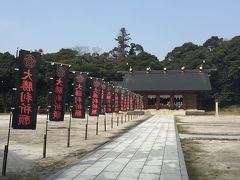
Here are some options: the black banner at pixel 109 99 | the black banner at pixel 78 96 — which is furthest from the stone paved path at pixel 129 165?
the black banner at pixel 109 99

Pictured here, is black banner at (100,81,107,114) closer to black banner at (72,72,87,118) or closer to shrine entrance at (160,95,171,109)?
black banner at (72,72,87,118)

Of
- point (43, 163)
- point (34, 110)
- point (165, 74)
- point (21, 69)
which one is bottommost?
point (43, 163)

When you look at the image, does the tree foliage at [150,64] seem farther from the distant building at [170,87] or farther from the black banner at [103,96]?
the black banner at [103,96]

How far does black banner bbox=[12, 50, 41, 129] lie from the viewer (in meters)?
9.30

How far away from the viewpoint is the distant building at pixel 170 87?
58688 millimetres

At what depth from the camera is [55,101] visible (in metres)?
12.5

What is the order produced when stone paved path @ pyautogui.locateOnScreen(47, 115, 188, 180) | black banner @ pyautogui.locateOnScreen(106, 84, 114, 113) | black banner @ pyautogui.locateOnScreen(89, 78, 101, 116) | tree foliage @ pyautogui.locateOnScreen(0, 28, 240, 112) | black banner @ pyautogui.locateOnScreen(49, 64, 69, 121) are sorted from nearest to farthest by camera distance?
stone paved path @ pyautogui.locateOnScreen(47, 115, 188, 180)
black banner @ pyautogui.locateOnScreen(49, 64, 69, 121)
black banner @ pyautogui.locateOnScreen(89, 78, 101, 116)
black banner @ pyautogui.locateOnScreen(106, 84, 114, 113)
tree foliage @ pyautogui.locateOnScreen(0, 28, 240, 112)

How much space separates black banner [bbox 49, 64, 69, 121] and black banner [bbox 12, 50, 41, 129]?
8.60ft

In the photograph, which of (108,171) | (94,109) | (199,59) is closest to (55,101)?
(108,171)

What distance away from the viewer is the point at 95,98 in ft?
62.5

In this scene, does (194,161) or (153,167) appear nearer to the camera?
(153,167)

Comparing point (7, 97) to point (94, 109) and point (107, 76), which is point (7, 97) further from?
point (94, 109)

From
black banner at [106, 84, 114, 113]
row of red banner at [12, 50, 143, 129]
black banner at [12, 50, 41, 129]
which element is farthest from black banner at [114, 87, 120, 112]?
black banner at [12, 50, 41, 129]

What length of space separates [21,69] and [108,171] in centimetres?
350
